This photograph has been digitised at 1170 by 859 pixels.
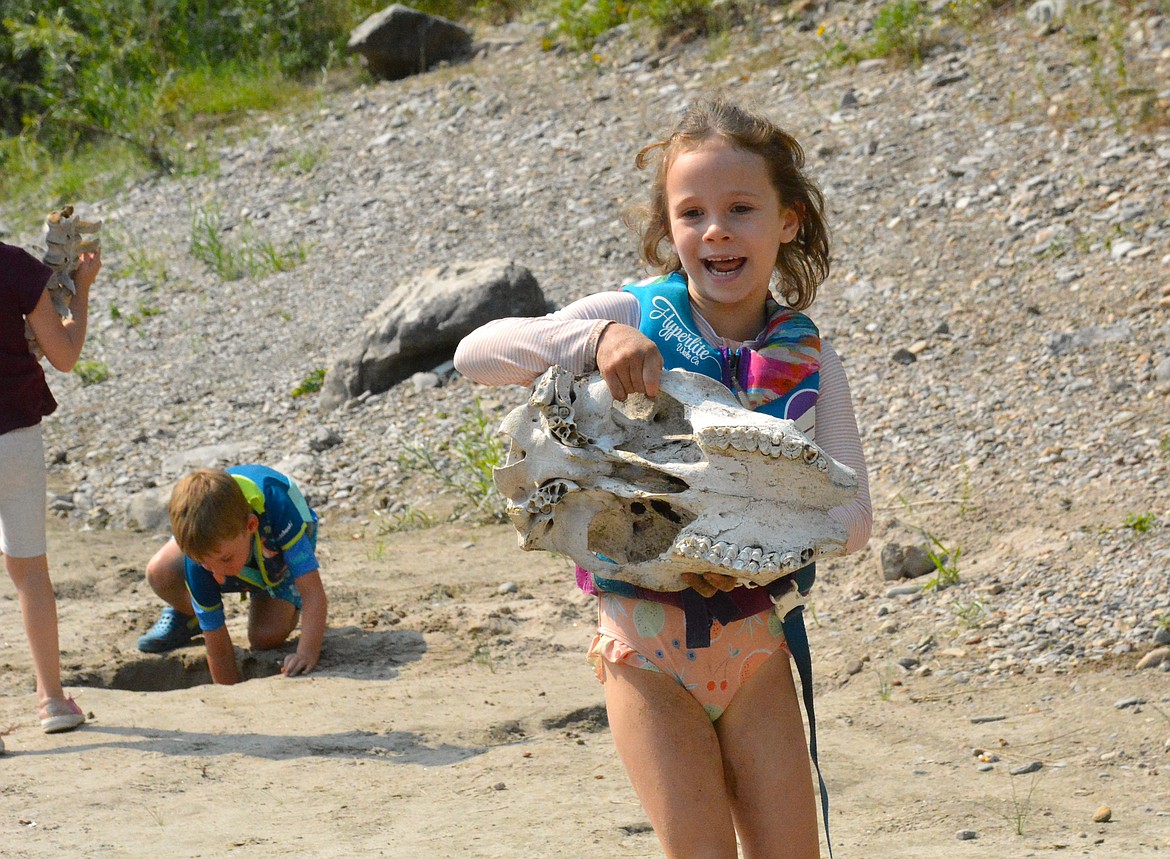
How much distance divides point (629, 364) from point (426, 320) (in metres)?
5.79

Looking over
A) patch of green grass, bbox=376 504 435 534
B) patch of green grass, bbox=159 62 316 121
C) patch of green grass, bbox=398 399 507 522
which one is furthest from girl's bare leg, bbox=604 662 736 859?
patch of green grass, bbox=159 62 316 121

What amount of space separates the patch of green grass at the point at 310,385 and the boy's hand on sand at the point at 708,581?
647 cm

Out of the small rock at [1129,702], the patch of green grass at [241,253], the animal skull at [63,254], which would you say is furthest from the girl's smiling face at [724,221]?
the patch of green grass at [241,253]

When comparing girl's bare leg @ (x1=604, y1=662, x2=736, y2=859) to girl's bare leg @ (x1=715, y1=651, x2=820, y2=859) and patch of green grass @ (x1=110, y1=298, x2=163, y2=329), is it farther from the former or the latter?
patch of green grass @ (x1=110, y1=298, x2=163, y2=329)

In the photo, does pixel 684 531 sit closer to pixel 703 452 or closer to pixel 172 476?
pixel 703 452

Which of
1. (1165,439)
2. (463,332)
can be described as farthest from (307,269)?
(1165,439)

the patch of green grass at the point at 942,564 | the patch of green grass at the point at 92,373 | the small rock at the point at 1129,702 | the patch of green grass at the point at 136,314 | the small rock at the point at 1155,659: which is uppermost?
the patch of green grass at the point at 136,314

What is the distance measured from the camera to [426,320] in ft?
26.8

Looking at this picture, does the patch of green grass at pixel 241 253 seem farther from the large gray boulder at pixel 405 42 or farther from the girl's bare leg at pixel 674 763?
the girl's bare leg at pixel 674 763

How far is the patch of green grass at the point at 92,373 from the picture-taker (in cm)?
951

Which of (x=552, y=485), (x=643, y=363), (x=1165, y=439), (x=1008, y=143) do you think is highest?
(x=1008, y=143)

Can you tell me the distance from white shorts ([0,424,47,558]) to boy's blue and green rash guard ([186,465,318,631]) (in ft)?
2.63

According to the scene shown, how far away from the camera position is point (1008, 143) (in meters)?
8.52

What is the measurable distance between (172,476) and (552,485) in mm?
5856
